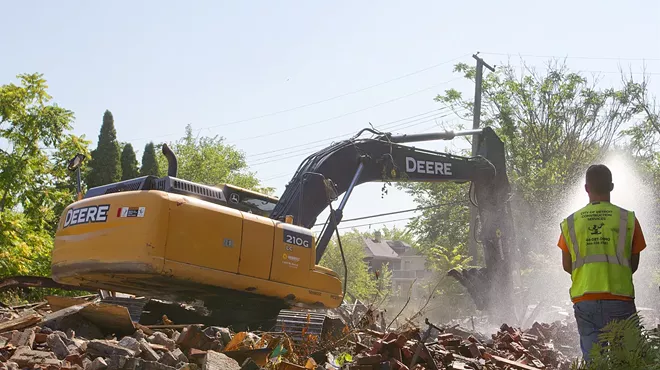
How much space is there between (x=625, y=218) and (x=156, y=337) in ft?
14.2

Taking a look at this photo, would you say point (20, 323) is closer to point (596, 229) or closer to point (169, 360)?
point (169, 360)

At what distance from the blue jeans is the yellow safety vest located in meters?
0.07

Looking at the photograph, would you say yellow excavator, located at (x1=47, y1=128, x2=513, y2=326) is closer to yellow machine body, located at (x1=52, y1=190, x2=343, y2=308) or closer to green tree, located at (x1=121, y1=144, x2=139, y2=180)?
yellow machine body, located at (x1=52, y1=190, x2=343, y2=308)

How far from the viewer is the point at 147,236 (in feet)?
27.9

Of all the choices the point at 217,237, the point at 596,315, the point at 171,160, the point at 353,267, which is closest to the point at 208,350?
the point at 217,237

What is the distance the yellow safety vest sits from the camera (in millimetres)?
5055

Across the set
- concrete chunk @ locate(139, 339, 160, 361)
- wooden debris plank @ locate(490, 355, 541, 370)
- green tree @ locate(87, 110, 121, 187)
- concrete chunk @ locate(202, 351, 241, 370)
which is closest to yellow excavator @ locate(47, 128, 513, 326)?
concrete chunk @ locate(139, 339, 160, 361)

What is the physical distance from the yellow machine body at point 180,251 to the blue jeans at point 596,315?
479cm

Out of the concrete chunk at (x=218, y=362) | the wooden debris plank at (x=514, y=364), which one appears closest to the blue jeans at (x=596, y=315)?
the wooden debris plank at (x=514, y=364)

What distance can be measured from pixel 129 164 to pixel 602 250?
37152 mm

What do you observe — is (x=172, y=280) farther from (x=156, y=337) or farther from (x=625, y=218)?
(x=625, y=218)

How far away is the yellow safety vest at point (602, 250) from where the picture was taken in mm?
5055

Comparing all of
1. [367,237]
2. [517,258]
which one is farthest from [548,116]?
[367,237]

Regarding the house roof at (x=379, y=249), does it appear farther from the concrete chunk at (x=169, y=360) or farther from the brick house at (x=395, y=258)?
the concrete chunk at (x=169, y=360)
